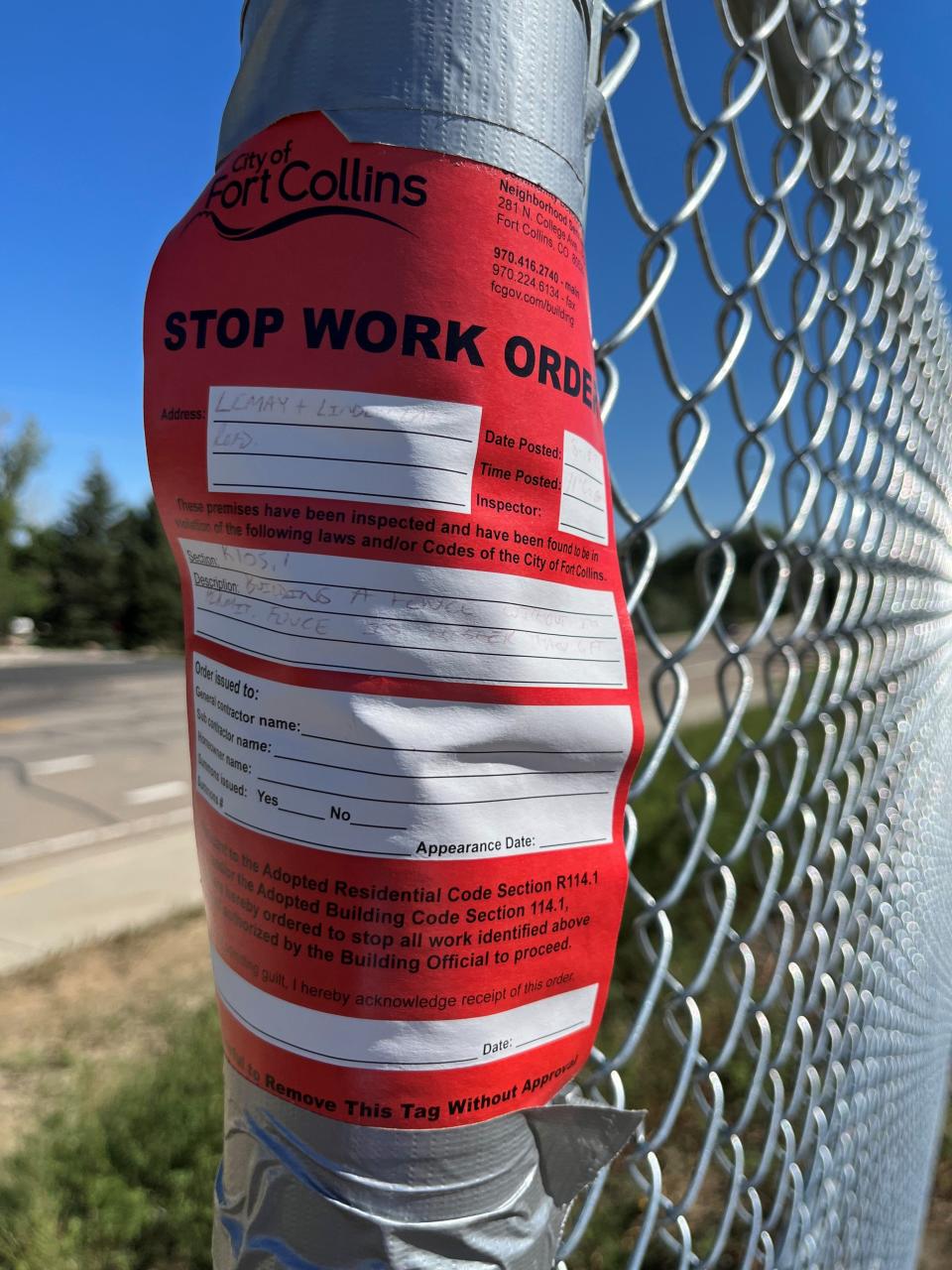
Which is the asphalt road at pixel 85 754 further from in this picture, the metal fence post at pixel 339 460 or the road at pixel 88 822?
the metal fence post at pixel 339 460

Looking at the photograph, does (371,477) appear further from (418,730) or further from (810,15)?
(810,15)

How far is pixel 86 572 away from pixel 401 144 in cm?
3720

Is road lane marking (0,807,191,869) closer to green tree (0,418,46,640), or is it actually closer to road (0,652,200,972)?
road (0,652,200,972)

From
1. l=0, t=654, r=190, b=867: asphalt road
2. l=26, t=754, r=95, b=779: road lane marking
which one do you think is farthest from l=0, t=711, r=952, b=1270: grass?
l=26, t=754, r=95, b=779: road lane marking

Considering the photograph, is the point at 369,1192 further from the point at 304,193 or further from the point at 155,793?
the point at 155,793

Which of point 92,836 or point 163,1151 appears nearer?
point 163,1151

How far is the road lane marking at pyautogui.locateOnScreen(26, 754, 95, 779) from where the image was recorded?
9766 mm

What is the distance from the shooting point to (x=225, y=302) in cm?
52

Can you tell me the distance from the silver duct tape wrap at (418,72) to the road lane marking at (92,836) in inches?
271

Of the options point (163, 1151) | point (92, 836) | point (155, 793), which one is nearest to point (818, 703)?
point (163, 1151)

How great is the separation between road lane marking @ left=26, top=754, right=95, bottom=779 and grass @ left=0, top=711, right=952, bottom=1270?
258 inches

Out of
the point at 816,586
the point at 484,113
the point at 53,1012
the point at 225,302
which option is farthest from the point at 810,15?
the point at 53,1012

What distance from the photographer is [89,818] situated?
781 centimetres

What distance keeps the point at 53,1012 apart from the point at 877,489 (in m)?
4.01
